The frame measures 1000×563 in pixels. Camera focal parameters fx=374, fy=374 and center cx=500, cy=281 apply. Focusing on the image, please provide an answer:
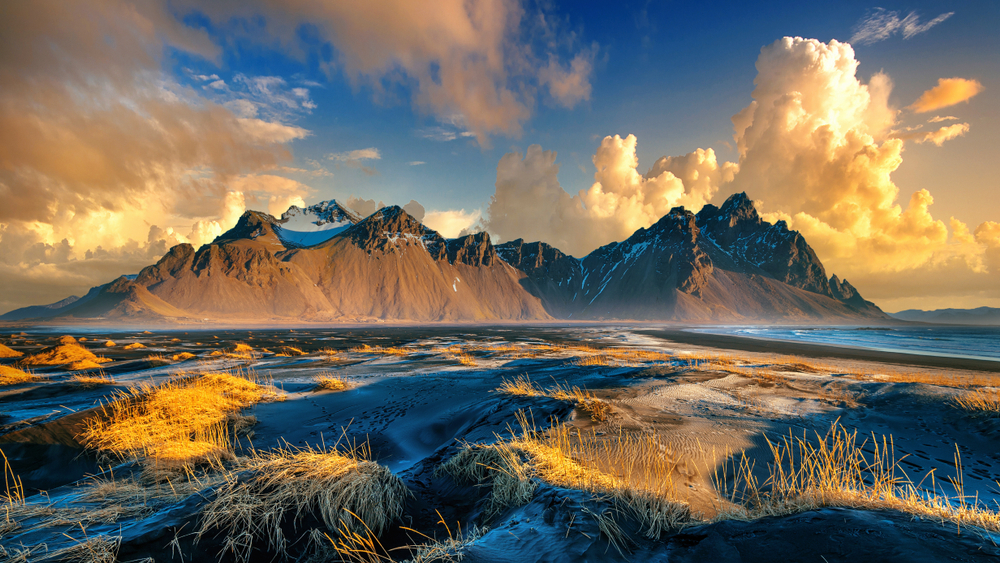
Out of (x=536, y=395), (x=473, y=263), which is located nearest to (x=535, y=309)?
(x=473, y=263)

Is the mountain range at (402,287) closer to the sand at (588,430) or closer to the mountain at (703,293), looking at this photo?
the mountain at (703,293)

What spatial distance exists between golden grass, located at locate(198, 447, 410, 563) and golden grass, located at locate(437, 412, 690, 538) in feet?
4.01

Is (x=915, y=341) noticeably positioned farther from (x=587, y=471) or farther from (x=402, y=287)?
(x=402, y=287)

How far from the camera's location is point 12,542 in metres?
2.90

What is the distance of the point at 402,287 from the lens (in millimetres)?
157375

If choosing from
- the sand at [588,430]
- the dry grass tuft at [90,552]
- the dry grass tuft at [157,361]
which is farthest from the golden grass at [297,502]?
the dry grass tuft at [157,361]

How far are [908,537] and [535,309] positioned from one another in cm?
18226

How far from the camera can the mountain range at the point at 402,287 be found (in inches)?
4862

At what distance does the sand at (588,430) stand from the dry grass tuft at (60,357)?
17.1 ft

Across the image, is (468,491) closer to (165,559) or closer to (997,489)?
(165,559)

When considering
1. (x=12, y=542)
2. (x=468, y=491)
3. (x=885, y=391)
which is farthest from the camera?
(x=885, y=391)

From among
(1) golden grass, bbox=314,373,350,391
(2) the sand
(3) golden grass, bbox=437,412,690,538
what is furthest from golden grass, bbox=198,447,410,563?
(1) golden grass, bbox=314,373,350,391

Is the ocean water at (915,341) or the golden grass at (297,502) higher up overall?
the golden grass at (297,502)

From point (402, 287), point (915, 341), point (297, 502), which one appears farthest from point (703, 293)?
point (297, 502)
